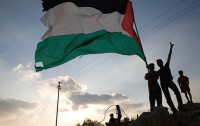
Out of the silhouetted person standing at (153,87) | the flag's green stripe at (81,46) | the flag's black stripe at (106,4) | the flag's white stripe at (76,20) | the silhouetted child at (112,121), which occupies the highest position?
the flag's black stripe at (106,4)

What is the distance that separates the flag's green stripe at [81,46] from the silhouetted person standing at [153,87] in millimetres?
573

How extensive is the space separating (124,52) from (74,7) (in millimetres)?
2454

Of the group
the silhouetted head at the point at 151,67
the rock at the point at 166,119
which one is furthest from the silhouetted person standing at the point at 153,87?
the rock at the point at 166,119

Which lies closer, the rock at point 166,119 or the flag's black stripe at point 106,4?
the rock at point 166,119

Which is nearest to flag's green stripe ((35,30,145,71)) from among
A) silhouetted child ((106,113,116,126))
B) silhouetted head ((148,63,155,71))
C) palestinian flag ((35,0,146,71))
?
palestinian flag ((35,0,146,71))

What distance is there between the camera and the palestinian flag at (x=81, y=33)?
19.7 feet

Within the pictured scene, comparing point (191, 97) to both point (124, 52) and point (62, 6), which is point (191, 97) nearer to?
point (124, 52)

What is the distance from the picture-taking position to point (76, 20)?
6.20 meters

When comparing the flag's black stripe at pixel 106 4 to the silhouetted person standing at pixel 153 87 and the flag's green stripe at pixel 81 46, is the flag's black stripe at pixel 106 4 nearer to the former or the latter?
the flag's green stripe at pixel 81 46

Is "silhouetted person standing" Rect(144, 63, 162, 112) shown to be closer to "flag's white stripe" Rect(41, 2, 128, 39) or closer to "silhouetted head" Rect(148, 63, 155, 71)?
"silhouetted head" Rect(148, 63, 155, 71)

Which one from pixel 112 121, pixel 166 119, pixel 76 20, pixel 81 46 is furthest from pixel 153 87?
pixel 112 121

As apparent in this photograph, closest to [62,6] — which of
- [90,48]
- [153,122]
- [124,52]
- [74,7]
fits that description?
[74,7]

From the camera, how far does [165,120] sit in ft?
13.5

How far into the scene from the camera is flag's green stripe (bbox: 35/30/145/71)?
5945 mm
